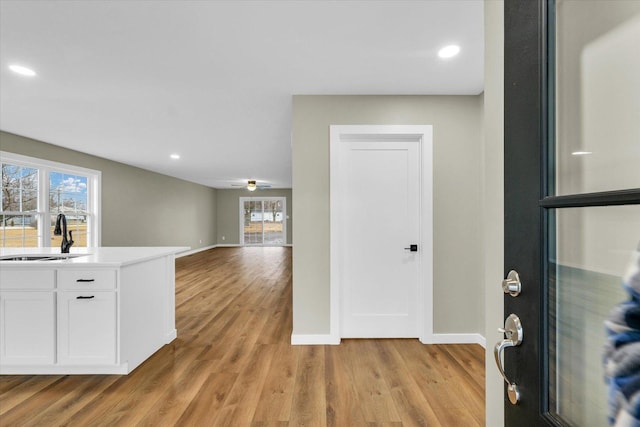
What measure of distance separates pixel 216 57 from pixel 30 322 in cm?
246

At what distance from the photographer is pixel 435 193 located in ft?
9.42

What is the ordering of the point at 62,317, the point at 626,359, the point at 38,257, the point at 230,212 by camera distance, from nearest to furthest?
the point at 626,359 → the point at 62,317 → the point at 38,257 → the point at 230,212

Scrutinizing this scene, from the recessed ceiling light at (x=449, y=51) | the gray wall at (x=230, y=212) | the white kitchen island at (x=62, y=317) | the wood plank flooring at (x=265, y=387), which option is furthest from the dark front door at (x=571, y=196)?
the gray wall at (x=230, y=212)

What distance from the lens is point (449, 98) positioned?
2879mm

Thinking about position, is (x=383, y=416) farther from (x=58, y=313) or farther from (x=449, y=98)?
(x=449, y=98)

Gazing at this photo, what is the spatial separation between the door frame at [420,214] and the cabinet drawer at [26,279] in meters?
2.26

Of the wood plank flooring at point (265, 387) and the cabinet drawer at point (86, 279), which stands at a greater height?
the cabinet drawer at point (86, 279)

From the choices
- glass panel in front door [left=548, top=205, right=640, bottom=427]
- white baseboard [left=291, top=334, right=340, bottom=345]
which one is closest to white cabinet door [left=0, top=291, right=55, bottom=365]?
white baseboard [left=291, top=334, right=340, bottom=345]

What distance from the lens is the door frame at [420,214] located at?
2.82 metres

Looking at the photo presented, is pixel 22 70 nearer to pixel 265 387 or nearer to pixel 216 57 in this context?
pixel 216 57

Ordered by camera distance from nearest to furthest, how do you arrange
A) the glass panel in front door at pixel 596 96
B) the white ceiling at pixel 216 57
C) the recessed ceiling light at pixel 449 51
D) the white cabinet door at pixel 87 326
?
the glass panel in front door at pixel 596 96
the white ceiling at pixel 216 57
the recessed ceiling light at pixel 449 51
the white cabinet door at pixel 87 326

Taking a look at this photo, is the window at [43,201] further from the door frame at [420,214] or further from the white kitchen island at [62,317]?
the door frame at [420,214]

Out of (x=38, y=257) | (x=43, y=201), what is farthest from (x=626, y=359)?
(x=43, y=201)

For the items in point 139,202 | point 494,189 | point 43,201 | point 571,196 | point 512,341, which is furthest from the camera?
point 139,202
